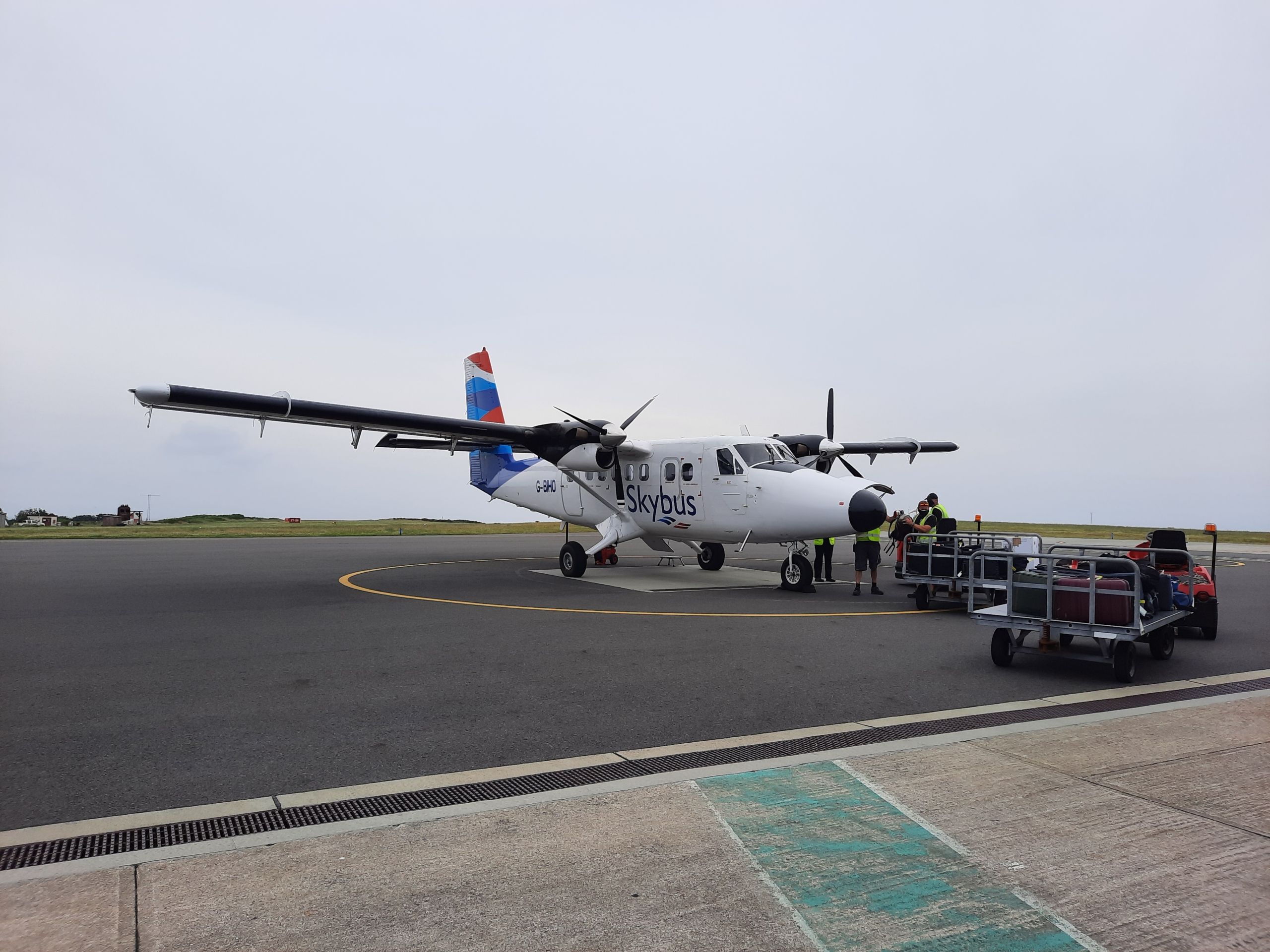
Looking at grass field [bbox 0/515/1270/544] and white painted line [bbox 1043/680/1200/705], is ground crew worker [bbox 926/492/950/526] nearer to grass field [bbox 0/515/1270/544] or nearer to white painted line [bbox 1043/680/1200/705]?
white painted line [bbox 1043/680/1200/705]

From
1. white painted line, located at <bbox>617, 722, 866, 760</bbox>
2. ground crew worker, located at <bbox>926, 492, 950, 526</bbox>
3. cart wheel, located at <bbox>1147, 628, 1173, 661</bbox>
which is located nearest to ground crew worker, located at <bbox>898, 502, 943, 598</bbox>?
ground crew worker, located at <bbox>926, 492, 950, 526</bbox>

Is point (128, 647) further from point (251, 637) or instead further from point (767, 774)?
point (767, 774)

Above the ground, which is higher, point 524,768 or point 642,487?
point 642,487

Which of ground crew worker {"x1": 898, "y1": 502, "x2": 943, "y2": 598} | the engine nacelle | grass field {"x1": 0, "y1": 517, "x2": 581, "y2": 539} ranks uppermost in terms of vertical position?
the engine nacelle

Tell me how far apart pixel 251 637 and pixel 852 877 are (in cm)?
838

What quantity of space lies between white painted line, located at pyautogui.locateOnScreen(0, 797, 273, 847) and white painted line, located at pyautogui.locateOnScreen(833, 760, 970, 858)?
11.0 ft

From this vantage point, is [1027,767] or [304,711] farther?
[304,711]

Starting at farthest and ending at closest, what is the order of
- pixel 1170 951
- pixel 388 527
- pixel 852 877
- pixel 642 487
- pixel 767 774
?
pixel 388 527 → pixel 642 487 → pixel 767 774 → pixel 852 877 → pixel 1170 951

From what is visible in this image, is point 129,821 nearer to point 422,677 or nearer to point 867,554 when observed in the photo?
point 422,677

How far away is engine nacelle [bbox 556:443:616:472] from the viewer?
1694cm

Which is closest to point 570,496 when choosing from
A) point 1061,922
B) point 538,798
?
point 538,798

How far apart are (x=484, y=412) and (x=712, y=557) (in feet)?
26.1

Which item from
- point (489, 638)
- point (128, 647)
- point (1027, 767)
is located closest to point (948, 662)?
point (1027, 767)

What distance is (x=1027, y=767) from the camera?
194 inches
